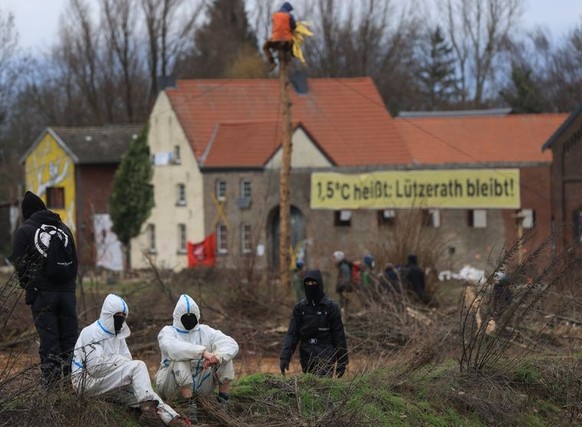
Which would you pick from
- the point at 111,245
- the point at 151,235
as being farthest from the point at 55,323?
the point at 111,245

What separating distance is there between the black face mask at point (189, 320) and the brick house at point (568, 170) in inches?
1258

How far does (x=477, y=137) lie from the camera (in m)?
56.1

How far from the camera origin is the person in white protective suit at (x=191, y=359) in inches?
429

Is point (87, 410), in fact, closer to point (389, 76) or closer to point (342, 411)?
point (342, 411)

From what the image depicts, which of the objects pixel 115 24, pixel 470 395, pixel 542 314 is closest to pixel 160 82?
pixel 115 24

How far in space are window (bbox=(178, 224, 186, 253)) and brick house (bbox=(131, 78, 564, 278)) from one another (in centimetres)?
5

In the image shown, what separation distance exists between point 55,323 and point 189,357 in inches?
64.4

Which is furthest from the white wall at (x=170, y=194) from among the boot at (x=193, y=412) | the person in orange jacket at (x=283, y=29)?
the boot at (x=193, y=412)

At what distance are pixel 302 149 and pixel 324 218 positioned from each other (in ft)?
12.3

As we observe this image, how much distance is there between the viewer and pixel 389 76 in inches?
3329

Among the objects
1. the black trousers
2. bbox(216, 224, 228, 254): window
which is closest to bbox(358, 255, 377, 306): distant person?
the black trousers

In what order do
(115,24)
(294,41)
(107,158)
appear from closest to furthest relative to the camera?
1. (294,41)
2. (107,158)
3. (115,24)

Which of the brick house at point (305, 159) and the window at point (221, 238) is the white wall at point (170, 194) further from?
the window at point (221, 238)

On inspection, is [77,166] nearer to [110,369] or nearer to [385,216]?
[385,216]
